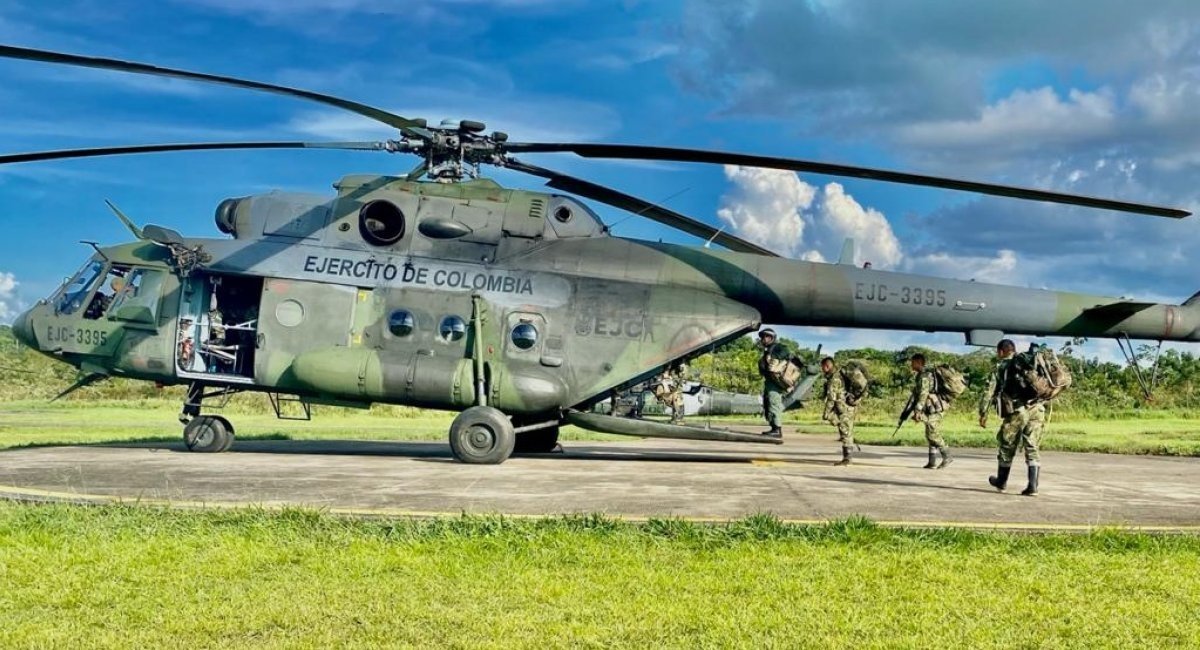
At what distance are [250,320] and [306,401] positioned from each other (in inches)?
63.8

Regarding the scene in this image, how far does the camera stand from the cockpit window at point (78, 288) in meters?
15.1

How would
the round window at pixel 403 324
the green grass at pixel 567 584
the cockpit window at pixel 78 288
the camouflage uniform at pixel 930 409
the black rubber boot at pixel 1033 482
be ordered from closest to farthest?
the green grass at pixel 567 584
the black rubber boot at pixel 1033 482
the round window at pixel 403 324
the camouflage uniform at pixel 930 409
the cockpit window at pixel 78 288

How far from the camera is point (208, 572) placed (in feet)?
19.8

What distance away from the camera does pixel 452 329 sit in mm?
14219

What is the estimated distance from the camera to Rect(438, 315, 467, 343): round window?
14211 mm

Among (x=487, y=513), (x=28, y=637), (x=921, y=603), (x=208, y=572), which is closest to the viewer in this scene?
(x=28, y=637)

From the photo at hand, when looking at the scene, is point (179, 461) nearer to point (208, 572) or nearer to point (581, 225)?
point (581, 225)

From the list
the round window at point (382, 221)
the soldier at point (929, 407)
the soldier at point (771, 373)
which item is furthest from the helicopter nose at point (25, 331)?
the soldier at point (929, 407)

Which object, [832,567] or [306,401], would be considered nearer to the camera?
[832,567]

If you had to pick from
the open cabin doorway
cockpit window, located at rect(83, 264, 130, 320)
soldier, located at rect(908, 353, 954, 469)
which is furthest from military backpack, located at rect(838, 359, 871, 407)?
cockpit window, located at rect(83, 264, 130, 320)

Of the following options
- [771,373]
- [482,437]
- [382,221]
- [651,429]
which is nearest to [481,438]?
[482,437]

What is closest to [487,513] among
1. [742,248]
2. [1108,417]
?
[742,248]

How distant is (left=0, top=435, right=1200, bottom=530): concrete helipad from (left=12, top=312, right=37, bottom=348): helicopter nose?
176 cm

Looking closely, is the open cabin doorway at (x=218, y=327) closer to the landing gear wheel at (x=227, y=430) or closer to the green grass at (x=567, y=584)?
the landing gear wheel at (x=227, y=430)
